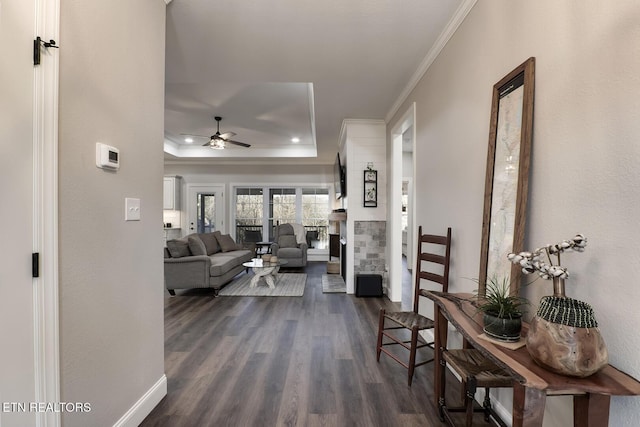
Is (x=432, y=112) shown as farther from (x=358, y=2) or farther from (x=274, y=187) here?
(x=274, y=187)

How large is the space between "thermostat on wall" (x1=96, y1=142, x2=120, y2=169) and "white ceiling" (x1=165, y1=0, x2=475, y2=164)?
1.31m

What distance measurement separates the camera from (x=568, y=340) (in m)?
0.93

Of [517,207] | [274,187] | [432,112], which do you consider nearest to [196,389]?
[517,207]

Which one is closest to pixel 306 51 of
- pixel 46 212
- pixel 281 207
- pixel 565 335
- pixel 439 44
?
pixel 439 44

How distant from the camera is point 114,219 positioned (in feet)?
4.91

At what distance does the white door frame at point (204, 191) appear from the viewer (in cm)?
788

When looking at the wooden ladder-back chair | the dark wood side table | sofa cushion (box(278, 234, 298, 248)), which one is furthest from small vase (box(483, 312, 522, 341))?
the dark wood side table

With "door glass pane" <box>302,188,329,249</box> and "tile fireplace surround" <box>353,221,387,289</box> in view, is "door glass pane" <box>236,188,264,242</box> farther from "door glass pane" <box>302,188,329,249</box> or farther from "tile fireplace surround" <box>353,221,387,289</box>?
"tile fireplace surround" <box>353,221,387,289</box>

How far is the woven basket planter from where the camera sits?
2.99 feet

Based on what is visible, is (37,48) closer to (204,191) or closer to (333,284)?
(333,284)

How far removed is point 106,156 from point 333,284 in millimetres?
4143

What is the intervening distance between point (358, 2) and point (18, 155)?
6.96 ft

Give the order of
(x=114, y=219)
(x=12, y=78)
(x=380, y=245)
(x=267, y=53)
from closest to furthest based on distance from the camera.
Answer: (x=12, y=78), (x=114, y=219), (x=267, y=53), (x=380, y=245)

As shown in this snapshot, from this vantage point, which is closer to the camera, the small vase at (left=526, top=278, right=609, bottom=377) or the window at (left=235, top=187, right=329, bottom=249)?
the small vase at (left=526, top=278, right=609, bottom=377)
